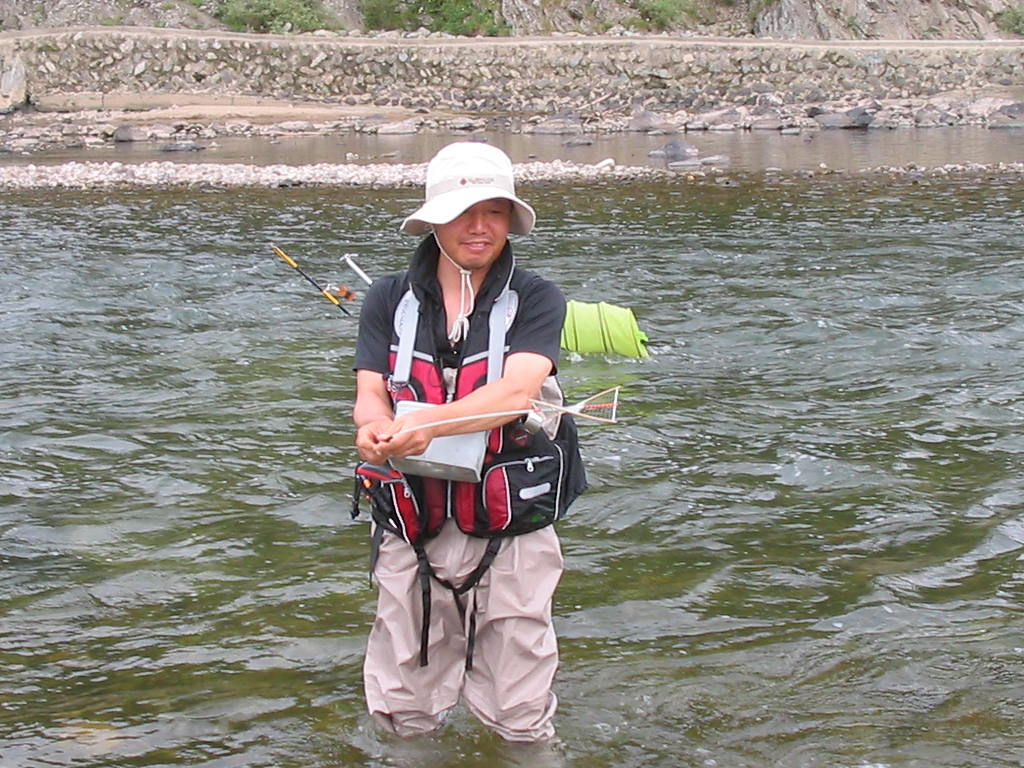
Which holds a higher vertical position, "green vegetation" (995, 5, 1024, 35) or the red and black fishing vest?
"green vegetation" (995, 5, 1024, 35)

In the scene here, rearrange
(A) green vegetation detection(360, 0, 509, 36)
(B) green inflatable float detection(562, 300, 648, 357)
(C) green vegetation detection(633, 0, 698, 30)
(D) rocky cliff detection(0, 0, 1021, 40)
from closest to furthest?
(B) green inflatable float detection(562, 300, 648, 357)
(D) rocky cliff detection(0, 0, 1021, 40)
(A) green vegetation detection(360, 0, 509, 36)
(C) green vegetation detection(633, 0, 698, 30)

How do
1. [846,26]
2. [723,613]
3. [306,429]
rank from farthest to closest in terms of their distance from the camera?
1. [846,26]
2. [306,429]
3. [723,613]

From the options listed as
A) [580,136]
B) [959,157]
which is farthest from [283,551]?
[580,136]

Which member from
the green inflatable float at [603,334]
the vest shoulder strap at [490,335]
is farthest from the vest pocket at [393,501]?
the green inflatable float at [603,334]

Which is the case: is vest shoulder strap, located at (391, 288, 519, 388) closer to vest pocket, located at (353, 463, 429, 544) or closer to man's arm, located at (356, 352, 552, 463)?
man's arm, located at (356, 352, 552, 463)

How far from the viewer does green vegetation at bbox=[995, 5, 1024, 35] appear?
58.0 m

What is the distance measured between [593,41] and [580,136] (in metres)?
14.3

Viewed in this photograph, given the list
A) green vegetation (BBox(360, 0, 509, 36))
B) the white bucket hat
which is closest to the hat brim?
the white bucket hat

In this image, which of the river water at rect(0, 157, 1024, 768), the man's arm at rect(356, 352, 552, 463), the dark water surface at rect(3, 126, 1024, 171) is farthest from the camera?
the dark water surface at rect(3, 126, 1024, 171)

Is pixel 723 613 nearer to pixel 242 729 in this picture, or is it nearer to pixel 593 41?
pixel 242 729

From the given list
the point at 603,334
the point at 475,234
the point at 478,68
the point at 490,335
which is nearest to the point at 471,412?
the point at 490,335

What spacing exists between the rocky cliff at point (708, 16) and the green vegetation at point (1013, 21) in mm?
379

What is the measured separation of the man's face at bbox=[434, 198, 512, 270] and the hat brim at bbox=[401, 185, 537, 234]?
43 millimetres

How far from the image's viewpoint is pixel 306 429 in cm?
916
